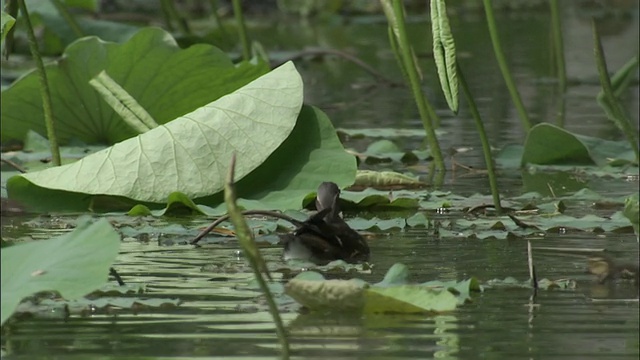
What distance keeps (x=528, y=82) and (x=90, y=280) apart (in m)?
4.57

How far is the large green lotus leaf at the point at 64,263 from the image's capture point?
4.95ft

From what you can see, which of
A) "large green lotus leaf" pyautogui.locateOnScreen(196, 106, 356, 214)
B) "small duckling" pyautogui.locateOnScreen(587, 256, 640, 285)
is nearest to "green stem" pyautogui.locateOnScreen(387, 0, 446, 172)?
"large green lotus leaf" pyautogui.locateOnScreen(196, 106, 356, 214)

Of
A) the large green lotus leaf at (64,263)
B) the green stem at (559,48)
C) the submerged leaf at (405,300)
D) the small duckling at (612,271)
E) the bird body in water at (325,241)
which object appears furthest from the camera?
the green stem at (559,48)

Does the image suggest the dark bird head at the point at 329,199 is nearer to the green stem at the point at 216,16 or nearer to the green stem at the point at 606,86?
the green stem at the point at 606,86

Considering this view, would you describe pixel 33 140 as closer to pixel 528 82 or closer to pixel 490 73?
pixel 528 82

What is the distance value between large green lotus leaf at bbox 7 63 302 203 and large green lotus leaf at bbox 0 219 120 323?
1011 mm

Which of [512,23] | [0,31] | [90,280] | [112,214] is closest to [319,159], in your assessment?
[112,214]

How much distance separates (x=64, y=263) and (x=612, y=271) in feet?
2.48

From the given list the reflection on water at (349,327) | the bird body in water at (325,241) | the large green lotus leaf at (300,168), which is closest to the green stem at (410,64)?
the large green lotus leaf at (300,168)

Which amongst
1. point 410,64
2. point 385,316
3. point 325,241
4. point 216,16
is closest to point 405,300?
point 385,316

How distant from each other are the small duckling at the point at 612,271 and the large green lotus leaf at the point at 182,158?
2.66ft

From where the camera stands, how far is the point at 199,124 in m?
2.63

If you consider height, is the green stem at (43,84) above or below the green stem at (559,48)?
below

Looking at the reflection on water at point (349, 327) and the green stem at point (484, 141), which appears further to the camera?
the green stem at point (484, 141)
